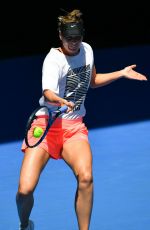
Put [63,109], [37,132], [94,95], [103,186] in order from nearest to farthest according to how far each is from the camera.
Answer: [63,109]
[37,132]
[103,186]
[94,95]

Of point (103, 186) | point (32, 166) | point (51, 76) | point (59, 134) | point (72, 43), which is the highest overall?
point (72, 43)

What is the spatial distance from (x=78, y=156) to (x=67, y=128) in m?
0.27

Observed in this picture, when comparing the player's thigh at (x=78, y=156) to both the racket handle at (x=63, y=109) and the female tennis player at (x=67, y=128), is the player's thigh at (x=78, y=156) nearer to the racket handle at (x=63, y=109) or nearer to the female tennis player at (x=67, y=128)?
the female tennis player at (x=67, y=128)

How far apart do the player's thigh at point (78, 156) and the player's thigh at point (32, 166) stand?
0.16 metres

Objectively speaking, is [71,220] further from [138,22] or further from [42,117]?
[138,22]

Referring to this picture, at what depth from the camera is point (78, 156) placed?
546cm

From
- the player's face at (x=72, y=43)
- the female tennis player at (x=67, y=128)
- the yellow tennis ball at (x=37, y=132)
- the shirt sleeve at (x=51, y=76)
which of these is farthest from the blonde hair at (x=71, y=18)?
the yellow tennis ball at (x=37, y=132)

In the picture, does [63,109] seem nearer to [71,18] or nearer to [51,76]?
[51,76]

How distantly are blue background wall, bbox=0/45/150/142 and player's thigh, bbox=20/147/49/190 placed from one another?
2509mm

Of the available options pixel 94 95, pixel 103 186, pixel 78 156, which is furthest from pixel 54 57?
pixel 94 95

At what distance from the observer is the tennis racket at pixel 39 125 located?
17.9 feet

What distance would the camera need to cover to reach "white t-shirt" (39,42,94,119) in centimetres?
548

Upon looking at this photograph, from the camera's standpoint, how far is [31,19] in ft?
36.4

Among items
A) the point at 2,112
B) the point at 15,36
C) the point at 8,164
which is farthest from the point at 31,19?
the point at 8,164
